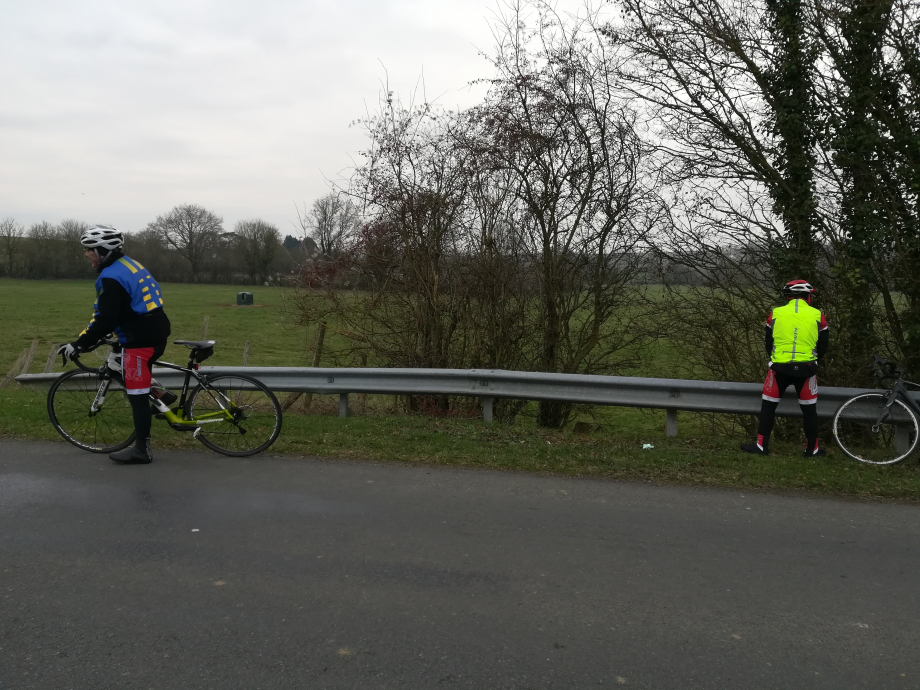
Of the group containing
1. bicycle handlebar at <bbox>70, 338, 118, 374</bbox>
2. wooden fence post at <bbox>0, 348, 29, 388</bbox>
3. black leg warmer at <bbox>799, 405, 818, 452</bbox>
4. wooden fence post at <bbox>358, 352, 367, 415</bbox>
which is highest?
bicycle handlebar at <bbox>70, 338, 118, 374</bbox>

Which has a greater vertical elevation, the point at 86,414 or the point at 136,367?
the point at 136,367

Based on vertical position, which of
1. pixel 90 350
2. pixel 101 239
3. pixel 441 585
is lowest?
pixel 441 585

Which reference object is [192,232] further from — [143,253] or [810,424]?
[810,424]

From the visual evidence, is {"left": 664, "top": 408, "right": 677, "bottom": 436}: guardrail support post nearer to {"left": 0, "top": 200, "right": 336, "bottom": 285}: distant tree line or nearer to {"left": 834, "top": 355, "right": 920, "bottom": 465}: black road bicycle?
{"left": 834, "top": 355, "right": 920, "bottom": 465}: black road bicycle

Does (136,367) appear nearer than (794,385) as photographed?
Yes

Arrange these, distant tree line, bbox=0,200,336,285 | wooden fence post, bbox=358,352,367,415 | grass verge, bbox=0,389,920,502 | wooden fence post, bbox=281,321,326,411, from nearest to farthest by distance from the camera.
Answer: grass verge, bbox=0,389,920,502 < wooden fence post, bbox=358,352,367,415 < wooden fence post, bbox=281,321,326,411 < distant tree line, bbox=0,200,336,285

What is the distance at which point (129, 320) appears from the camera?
6168 millimetres

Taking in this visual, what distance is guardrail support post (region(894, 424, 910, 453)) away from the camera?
23.6 feet

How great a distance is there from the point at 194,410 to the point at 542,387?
3.63m

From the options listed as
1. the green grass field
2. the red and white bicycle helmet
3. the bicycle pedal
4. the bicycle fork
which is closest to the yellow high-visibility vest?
the red and white bicycle helmet

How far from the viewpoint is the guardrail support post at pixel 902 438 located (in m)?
7.19

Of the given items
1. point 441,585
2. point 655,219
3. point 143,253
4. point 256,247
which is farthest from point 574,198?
point 143,253

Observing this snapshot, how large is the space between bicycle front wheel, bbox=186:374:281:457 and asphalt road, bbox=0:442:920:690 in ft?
2.35

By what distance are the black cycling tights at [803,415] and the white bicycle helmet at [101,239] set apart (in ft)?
19.8
